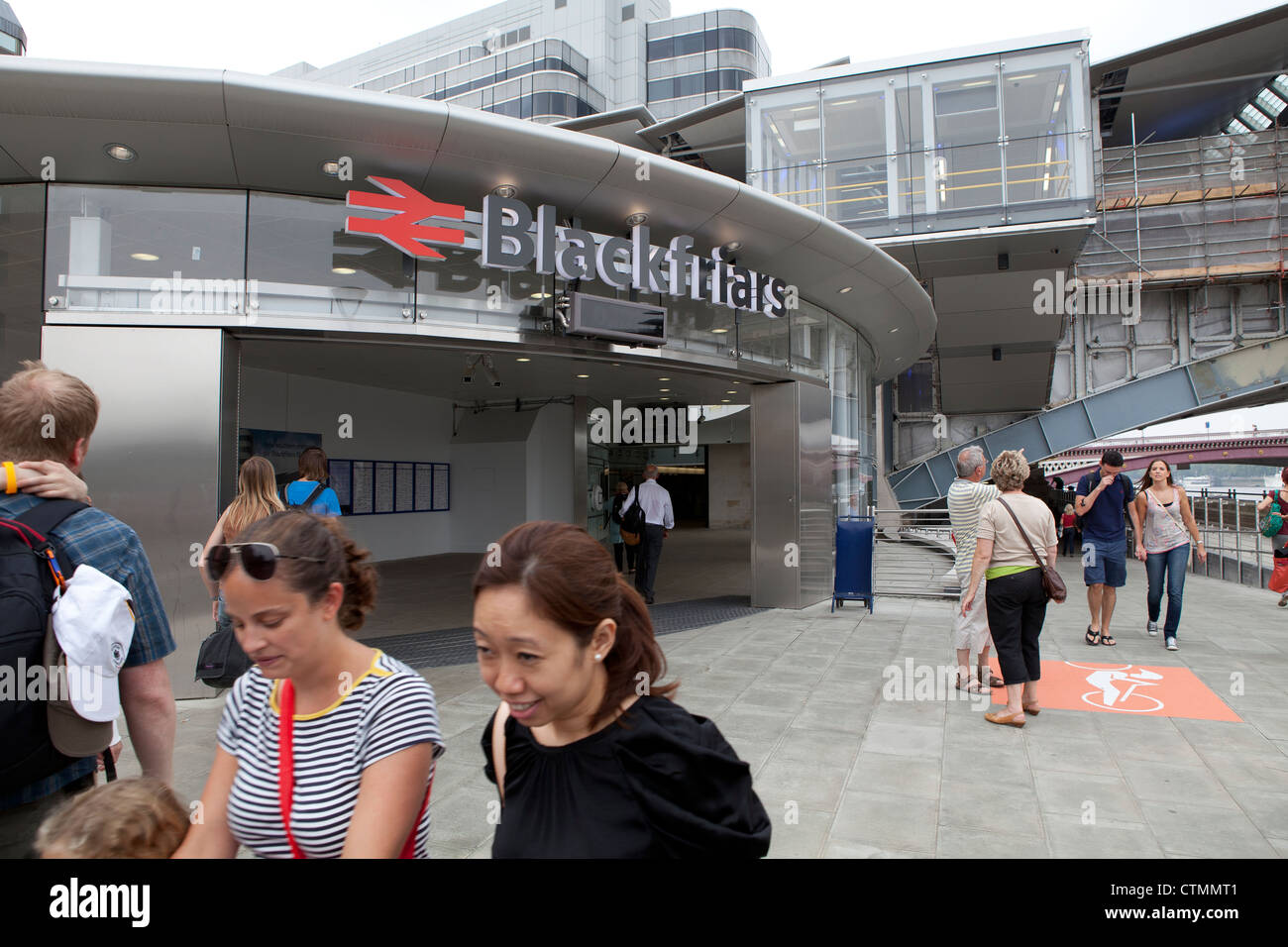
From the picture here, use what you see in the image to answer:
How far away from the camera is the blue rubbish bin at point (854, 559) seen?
932cm

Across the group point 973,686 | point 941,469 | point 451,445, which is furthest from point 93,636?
point 941,469

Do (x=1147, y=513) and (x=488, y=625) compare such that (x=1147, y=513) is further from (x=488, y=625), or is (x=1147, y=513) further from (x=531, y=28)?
(x=531, y=28)

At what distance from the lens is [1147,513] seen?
23.7 ft

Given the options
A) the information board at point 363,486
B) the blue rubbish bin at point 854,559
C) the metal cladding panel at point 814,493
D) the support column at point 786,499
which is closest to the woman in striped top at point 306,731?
the blue rubbish bin at point 854,559

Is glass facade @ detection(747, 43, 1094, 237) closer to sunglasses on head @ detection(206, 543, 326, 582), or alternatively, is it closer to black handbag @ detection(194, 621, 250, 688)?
black handbag @ detection(194, 621, 250, 688)

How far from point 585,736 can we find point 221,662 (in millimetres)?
2365

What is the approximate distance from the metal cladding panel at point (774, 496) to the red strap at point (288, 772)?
8.52 meters

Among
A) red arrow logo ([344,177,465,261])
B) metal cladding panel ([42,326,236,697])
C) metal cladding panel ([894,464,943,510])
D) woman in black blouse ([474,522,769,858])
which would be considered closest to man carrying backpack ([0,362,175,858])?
woman in black blouse ([474,522,769,858])

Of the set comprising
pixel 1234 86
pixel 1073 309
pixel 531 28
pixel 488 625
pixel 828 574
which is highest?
pixel 531 28

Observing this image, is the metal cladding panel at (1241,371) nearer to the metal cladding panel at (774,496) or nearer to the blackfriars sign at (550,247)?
the metal cladding panel at (774,496)

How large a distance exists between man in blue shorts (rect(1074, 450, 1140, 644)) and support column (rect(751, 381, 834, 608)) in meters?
3.40

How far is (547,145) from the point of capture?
21.5 feet

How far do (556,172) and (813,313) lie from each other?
5.15 m
